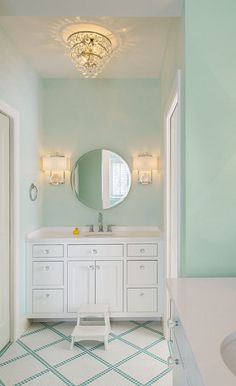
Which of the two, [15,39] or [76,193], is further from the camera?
[76,193]

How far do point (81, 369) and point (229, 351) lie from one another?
173 cm

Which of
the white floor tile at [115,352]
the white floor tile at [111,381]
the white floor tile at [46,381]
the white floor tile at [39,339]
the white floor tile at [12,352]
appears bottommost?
the white floor tile at [39,339]

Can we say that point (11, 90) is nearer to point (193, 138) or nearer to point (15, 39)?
point (15, 39)

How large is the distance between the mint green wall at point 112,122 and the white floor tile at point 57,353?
4.62ft

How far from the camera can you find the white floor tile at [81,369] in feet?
7.26

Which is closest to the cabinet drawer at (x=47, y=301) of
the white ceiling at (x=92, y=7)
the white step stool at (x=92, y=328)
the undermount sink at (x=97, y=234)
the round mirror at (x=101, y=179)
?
the white step stool at (x=92, y=328)

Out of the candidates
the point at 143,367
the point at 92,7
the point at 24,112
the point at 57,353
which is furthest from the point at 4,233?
the point at 92,7

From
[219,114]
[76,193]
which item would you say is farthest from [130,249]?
[219,114]

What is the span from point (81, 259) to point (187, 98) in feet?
6.44

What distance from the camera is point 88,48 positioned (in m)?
2.57

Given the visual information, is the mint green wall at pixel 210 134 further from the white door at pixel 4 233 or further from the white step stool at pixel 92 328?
the white door at pixel 4 233

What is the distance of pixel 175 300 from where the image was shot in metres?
1.30

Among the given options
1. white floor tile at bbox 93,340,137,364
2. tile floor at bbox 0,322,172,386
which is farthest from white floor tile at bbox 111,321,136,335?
white floor tile at bbox 93,340,137,364

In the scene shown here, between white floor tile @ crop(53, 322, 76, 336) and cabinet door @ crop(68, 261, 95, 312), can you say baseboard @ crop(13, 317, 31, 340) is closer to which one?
white floor tile @ crop(53, 322, 76, 336)
